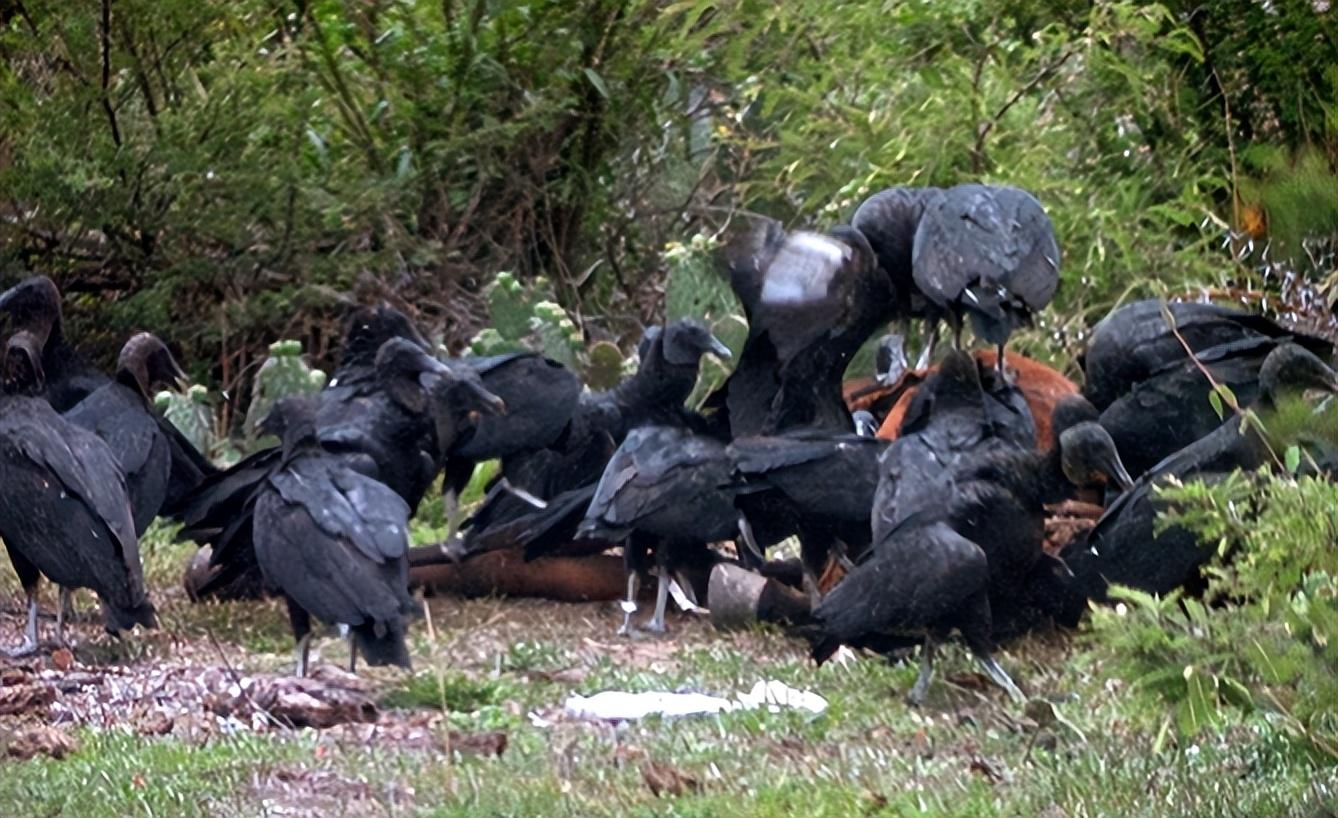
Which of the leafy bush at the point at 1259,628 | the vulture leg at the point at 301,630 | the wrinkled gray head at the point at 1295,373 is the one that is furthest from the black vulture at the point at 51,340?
the leafy bush at the point at 1259,628

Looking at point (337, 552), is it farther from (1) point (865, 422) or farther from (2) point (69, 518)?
(1) point (865, 422)

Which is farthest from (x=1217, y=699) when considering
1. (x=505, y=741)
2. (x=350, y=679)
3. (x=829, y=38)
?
(x=829, y=38)

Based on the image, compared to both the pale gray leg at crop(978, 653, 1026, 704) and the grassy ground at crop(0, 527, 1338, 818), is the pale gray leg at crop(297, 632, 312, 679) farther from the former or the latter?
the pale gray leg at crop(978, 653, 1026, 704)

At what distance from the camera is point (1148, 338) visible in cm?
725

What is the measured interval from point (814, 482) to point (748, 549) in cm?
72

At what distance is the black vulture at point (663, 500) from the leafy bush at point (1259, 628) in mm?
3739

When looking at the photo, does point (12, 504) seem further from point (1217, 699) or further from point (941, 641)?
point (1217, 699)

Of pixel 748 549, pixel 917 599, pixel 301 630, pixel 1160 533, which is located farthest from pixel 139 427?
pixel 1160 533

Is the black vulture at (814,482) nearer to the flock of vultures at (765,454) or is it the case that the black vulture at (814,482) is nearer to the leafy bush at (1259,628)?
the flock of vultures at (765,454)

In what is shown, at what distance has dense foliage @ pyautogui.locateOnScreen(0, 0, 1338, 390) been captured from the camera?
10062mm

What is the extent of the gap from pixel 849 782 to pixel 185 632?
12.7ft

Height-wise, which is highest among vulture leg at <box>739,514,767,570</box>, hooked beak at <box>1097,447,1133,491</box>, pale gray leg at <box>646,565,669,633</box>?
hooked beak at <box>1097,447,1133,491</box>

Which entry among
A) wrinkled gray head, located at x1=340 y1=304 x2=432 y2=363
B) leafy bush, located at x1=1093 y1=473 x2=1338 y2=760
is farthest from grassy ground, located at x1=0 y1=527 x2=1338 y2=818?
wrinkled gray head, located at x1=340 y1=304 x2=432 y2=363

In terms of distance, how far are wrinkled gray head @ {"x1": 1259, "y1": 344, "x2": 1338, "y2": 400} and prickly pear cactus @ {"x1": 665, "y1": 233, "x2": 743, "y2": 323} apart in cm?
488
